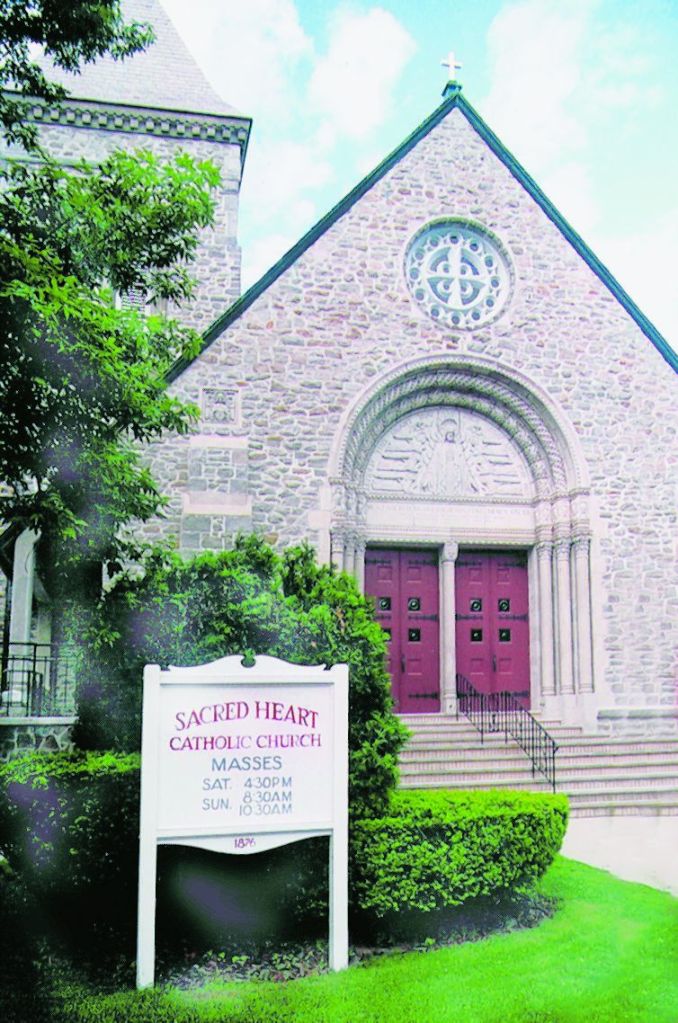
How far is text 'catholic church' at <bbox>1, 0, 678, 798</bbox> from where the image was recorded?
1476cm

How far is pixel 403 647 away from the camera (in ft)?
51.0

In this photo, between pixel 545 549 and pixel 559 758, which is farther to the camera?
pixel 545 549

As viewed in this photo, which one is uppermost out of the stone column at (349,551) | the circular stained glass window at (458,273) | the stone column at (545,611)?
the circular stained glass window at (458,273)

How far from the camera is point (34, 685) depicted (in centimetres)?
1203

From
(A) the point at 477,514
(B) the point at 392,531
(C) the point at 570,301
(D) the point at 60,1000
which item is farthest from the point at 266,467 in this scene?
(D) the point at 60,1000

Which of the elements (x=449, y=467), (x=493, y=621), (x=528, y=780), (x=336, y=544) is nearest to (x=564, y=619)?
(x=493, y=621)

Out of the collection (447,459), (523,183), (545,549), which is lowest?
(545,549)

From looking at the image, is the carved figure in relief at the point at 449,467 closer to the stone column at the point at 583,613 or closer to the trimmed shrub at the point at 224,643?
the stone column at the point at 583,613

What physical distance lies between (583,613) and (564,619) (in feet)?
1.17

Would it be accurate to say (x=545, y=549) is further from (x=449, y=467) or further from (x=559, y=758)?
(x=559, y=758)

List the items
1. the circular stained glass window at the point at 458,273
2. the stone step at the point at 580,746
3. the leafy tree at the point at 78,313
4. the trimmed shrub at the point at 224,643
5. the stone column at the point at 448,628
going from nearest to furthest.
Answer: the trimmed shrub at the point at 224,643
the leafy tree at the point at 78,313
the stone step at the point at 580,746
the stone column at the point at 448,628
the circular stained glass window at the point at 458,273

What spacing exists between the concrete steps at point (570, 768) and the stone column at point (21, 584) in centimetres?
558

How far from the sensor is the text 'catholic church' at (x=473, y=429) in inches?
581

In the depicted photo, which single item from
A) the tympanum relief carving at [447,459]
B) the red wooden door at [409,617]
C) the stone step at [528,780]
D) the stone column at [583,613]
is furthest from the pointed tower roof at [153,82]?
the stone step at [528,780]
